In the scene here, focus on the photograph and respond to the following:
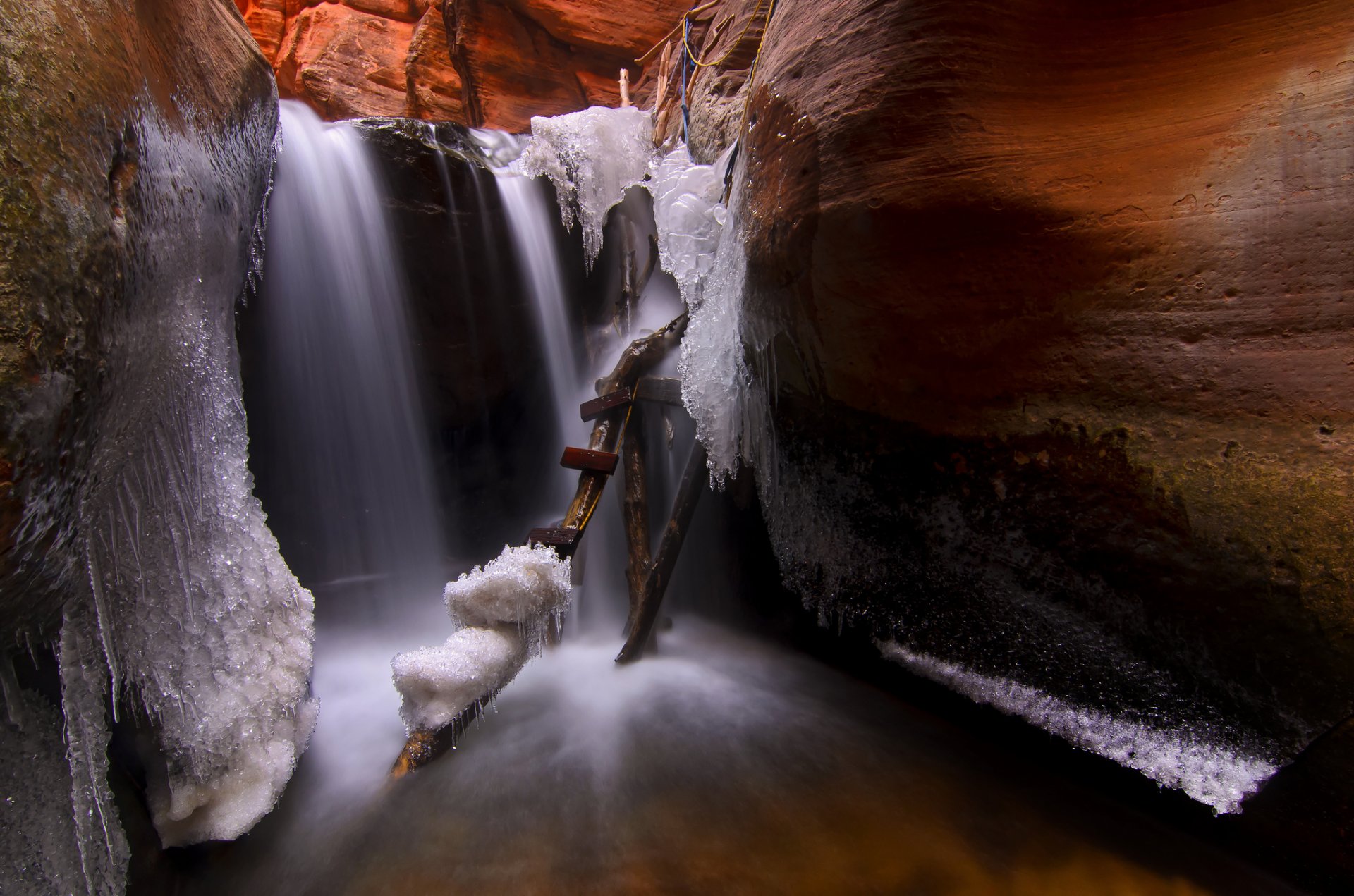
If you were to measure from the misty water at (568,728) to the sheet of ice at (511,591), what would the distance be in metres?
0.60

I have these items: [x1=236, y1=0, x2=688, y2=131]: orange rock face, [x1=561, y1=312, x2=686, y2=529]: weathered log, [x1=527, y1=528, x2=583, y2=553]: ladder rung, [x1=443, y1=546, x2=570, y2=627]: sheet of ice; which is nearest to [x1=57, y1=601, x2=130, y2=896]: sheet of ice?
[x1=443, y1=546, x2=570, y2=627]: sheet of ice

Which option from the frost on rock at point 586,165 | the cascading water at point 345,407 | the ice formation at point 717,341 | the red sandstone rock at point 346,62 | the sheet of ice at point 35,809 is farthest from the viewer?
the red sandstone rock at point 346,62

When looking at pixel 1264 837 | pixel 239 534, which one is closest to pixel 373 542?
pixel 239 534

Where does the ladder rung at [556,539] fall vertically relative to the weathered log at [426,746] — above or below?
above

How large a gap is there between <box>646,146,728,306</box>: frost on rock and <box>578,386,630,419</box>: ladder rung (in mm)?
757

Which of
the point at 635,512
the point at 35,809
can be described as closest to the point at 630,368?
the point at 635,512

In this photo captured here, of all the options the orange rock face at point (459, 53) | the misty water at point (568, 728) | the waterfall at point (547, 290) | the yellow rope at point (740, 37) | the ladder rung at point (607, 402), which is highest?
the orange rock face at point (459, 53)

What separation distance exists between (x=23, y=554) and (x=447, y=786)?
1.68 meters

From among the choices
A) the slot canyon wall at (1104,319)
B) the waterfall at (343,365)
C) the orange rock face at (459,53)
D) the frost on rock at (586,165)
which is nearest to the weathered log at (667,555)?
the slot canyon wall at (1104,319)

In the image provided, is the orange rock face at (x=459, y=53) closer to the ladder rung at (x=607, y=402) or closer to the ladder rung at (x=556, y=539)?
the ladder rung at (x=607, y=402)

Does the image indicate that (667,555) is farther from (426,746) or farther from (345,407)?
(345,407)

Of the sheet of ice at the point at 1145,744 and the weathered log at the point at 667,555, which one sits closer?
the sheet of ice at the point at 1145,744

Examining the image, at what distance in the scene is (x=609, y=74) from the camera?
9352 millimetres

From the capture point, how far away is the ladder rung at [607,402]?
12.0 ft
